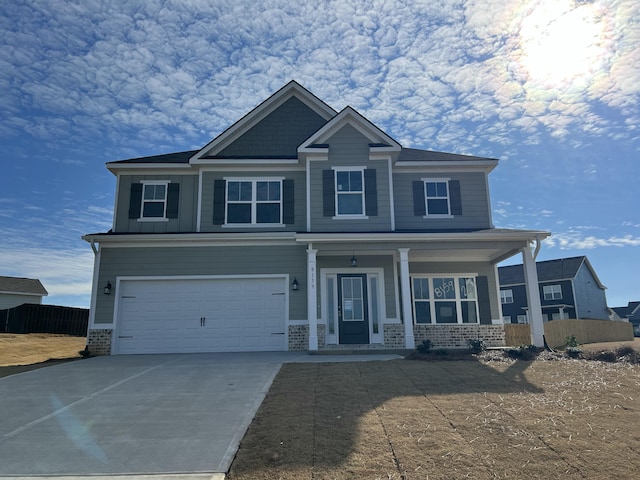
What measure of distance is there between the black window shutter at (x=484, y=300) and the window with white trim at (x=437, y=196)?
247 centimetres

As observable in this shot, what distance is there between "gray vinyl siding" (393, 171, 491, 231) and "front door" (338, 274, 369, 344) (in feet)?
7.46

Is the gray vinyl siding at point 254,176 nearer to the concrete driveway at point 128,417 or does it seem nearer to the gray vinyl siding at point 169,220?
the gray vinyl siding at point 169,220

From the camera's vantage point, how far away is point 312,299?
39.3 feet

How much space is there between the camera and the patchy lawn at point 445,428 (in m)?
4.16

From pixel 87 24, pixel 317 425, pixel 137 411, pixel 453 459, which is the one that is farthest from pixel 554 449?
pixel 87 24

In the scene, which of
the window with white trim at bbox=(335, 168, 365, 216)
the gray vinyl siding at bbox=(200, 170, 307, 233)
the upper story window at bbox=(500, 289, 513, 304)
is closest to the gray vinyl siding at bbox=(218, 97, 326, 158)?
the gray vinyl siding at bbox=(200, 170, 307, 233)

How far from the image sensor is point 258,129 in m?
15.2

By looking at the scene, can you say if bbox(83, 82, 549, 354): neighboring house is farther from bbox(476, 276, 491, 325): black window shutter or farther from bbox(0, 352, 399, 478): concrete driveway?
bbox(0, 352, 399, 478): concrete driveway

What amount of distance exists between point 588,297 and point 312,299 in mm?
34825

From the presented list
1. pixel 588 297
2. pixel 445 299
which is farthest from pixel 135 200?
pixel 588 297

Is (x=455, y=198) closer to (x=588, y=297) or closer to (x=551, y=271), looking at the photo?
(x=551, y=271)

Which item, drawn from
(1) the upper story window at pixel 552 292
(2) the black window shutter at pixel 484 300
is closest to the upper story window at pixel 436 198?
(2) the black window shutter at pixel 484 300

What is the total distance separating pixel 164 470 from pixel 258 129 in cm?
1246

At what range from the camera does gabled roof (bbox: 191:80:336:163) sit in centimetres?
1473
